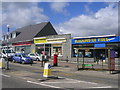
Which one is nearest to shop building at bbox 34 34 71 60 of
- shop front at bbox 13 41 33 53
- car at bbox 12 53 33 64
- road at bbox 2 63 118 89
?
shop front at bbox 13 41 33 53

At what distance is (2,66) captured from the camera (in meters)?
19.3

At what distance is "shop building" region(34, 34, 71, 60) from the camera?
36.3 meters

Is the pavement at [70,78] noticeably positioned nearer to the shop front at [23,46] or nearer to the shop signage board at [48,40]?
the shop signage board at [48,40]

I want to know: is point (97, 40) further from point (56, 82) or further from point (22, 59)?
point (56, 82)

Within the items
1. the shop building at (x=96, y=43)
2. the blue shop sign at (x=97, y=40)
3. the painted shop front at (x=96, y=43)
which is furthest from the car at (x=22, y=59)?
the blue shop sign at (x=97, y=40)

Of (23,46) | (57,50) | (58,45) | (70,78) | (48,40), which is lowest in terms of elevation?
(70,78)

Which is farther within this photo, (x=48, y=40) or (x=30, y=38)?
(x=30, y=38)

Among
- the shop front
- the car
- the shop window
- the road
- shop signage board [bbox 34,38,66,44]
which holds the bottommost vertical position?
the road

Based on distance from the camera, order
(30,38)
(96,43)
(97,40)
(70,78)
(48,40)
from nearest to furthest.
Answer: (70,78) → (97,40) → (96,43) → (48,40) → (30,38)

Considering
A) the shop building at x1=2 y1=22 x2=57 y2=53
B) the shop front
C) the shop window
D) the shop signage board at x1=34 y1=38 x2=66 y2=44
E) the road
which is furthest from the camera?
the shop front

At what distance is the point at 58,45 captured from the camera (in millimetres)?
38594

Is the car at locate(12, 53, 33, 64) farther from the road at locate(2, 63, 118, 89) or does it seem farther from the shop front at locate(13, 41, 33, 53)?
the shop front at locate(13, 41, 33, 53)

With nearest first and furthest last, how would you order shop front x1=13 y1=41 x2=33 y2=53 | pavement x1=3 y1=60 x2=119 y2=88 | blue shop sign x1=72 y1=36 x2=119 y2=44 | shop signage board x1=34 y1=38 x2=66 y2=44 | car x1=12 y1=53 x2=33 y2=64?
1. pavement x1=3 y1=60 x2=119 y2=88
2. car x1=12 y1=53 x2=33 y2=64
3. blue shop sign x1=72 y1=36 x2=119 y2=44
4. shop signage board x1=34 y1=38 x2=66 y2=44
5. shop front x1=13 y1=41 x2=33 y2=53

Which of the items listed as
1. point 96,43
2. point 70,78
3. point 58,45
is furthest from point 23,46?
point 70,78
